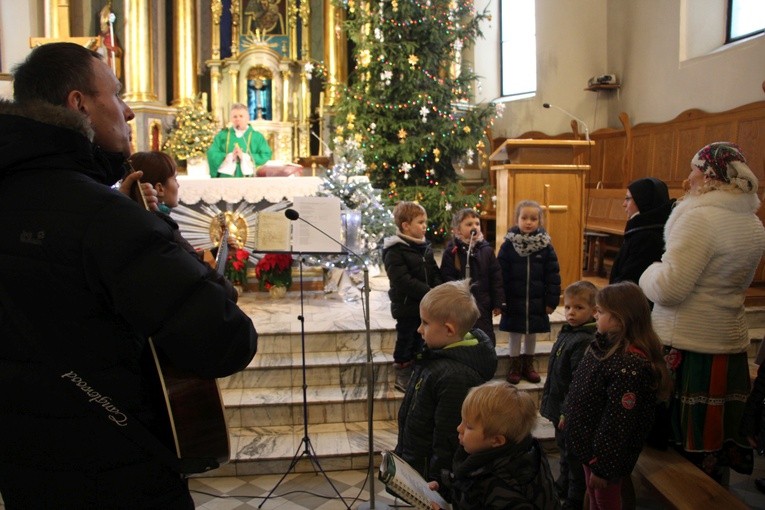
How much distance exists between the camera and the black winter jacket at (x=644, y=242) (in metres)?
3.60

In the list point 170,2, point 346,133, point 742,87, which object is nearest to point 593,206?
point 742,87

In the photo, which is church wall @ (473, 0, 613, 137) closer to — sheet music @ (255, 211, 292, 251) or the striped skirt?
sheet music @ (255, 211, 292, 251)

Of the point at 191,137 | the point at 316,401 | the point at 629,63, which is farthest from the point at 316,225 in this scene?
the point at 629,63

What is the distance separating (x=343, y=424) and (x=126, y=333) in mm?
3130

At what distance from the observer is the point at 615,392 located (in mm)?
2469

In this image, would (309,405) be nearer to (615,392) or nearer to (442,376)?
(442,376)

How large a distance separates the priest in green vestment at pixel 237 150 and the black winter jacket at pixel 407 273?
3.36 m

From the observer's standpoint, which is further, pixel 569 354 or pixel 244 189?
pixel 244 189

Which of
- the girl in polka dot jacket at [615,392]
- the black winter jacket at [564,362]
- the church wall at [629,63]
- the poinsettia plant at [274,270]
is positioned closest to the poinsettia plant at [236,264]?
the poinsettia plant at [274,270]

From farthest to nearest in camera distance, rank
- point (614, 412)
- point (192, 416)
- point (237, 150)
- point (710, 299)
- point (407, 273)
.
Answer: point (237, 150) → point (407, 273) → point (710, 299) → point (614, 412) → point (192, 416)

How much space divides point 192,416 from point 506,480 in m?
0.91

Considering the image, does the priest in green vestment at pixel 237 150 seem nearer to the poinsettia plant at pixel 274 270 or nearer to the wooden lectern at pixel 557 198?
the poinsettia plant at pixel 274 270

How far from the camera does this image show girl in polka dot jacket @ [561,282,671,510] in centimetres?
245

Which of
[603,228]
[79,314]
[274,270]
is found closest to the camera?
[79,314]
